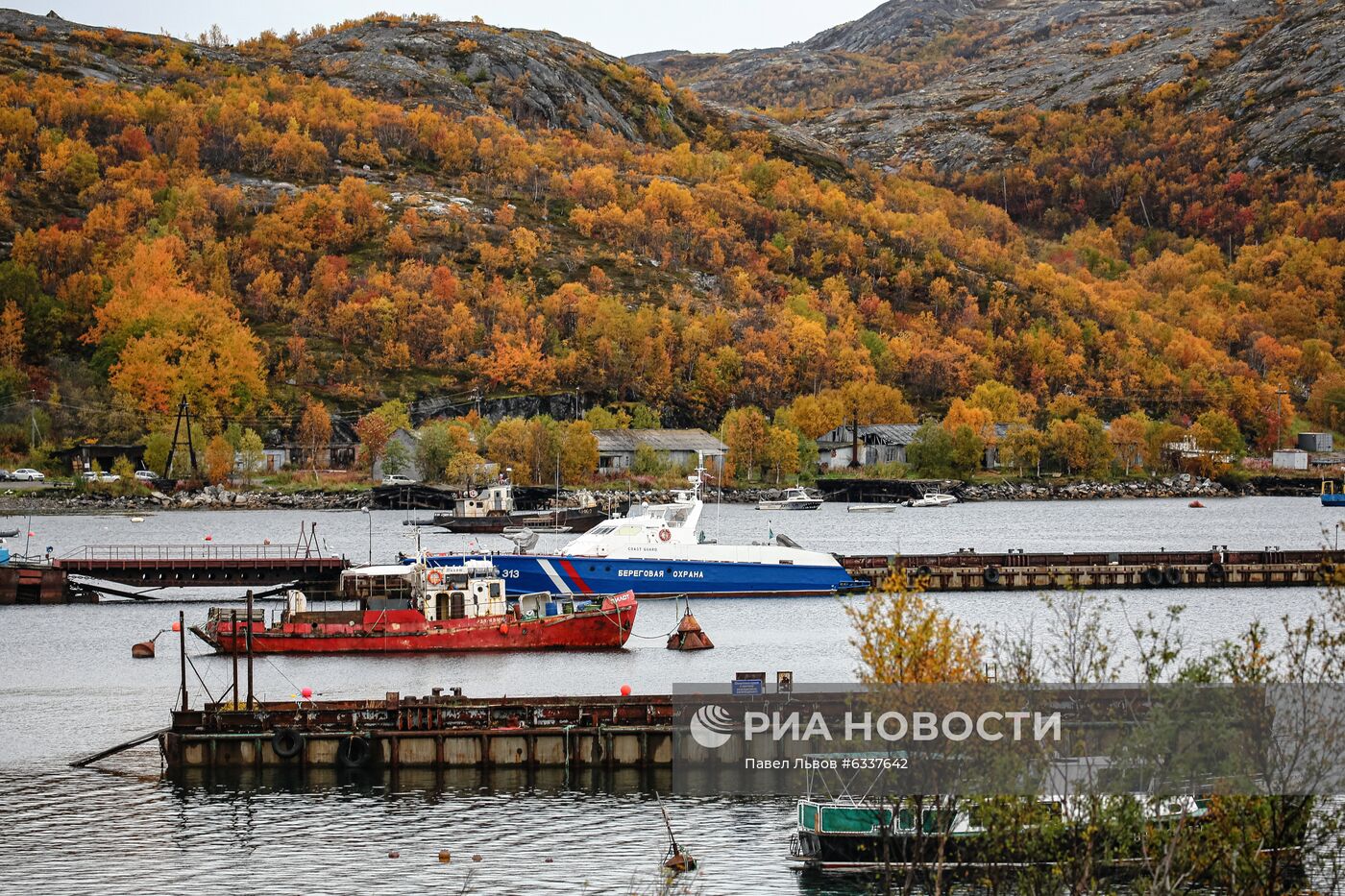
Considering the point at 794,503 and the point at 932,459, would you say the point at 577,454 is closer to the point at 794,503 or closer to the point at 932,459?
the point at 794,503

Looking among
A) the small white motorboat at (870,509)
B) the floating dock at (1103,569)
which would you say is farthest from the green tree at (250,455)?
the floating dock at (1103,569)

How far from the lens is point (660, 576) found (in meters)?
82.6

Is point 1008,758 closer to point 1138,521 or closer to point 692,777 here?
point 692,777

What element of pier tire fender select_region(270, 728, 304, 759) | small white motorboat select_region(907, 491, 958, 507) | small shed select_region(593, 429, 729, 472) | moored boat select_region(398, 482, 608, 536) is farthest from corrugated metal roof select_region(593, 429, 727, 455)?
pier tire fender select_region(270, 728, 304, 759)

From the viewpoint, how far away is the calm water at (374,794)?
37.4m

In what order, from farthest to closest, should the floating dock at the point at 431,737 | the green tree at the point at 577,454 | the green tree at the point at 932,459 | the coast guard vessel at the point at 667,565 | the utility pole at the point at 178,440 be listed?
the green tree at the point at 932,459 < the green tree at the point at 577,454 < the utility pole at the point at 178,440 < the coast guard vessel at the point at 667,565 < the floating dock at the point at 431,737

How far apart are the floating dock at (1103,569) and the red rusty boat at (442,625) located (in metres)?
26.5

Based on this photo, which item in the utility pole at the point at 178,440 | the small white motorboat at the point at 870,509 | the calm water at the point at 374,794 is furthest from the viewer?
the utility pole at the point at 178,440

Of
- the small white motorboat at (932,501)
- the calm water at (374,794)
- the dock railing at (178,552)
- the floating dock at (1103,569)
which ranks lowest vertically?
the calm water at (374,794)

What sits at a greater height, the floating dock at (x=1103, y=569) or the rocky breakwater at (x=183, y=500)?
the rocky breakwater at (x=183, y=500)

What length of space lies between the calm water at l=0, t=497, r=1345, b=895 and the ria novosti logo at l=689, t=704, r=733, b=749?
2159 millimetres

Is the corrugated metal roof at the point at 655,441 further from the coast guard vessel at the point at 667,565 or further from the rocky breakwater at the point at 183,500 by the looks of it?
the coast guard vessel at the point at 667,565

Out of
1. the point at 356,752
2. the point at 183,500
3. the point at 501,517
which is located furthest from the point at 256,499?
the point at 356,752

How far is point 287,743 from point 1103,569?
57.8 metres
